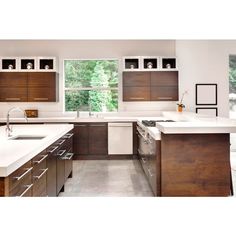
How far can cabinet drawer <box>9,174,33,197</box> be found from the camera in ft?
6.22

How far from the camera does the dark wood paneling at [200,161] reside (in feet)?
11.0

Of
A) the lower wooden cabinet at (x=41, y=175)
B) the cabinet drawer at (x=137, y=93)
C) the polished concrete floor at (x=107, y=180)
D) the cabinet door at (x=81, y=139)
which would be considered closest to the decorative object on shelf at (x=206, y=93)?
the cabinet drawer at (x=137, y=93)

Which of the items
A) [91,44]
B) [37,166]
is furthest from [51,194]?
[91,44]

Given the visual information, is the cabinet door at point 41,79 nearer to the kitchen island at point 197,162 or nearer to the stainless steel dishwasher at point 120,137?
the stainless steel dishwasher at point 120,137

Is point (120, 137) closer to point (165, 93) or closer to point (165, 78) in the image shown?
point (165, 93)

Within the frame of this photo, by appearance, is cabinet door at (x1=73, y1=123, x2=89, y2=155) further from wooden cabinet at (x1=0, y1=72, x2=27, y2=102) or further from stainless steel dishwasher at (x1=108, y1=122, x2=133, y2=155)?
wooden cabinet at (x1=0, y1=72, x2=27, y2=102)

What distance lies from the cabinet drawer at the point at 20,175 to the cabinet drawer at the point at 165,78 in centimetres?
507

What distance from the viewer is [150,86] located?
22.8 feet

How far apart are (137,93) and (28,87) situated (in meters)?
2.59

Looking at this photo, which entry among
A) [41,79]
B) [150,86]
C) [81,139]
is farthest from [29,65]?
[150,86]

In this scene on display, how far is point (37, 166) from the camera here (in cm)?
252

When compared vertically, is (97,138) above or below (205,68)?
below

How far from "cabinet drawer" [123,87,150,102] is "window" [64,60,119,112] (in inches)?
19.3
